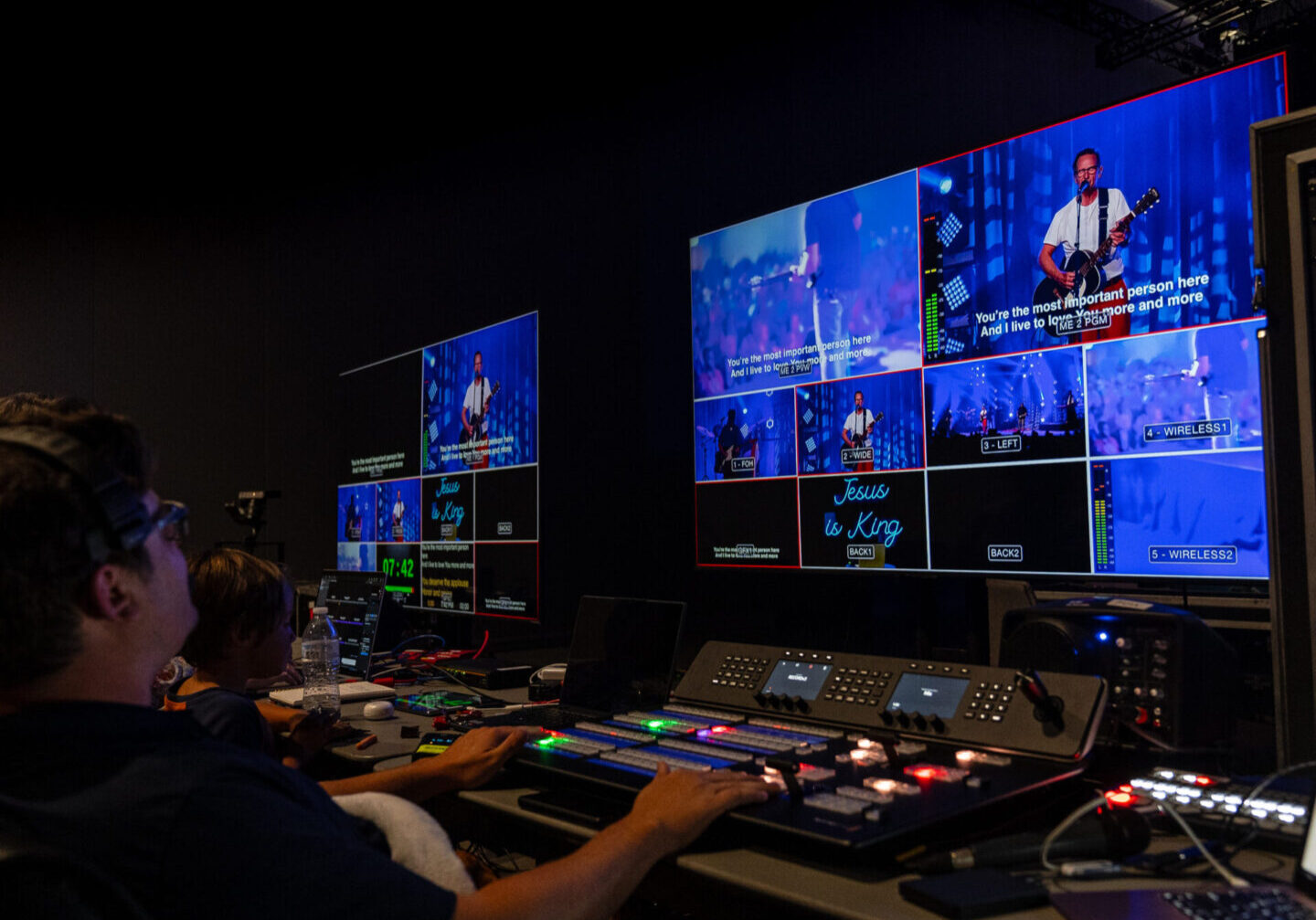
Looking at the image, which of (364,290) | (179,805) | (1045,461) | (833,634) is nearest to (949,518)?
(1045,461)

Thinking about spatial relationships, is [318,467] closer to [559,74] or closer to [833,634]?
[559,74]

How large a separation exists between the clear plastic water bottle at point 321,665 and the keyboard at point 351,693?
0.02 meters

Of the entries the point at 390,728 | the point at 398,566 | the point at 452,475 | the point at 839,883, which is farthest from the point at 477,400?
the point at 839,883

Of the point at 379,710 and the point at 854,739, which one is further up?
the point at 854,739

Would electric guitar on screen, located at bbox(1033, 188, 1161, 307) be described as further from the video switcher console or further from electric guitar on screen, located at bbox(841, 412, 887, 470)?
the video switcher console

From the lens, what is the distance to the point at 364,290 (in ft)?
16.5

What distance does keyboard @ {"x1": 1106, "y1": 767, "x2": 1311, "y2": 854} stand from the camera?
1.06 metres

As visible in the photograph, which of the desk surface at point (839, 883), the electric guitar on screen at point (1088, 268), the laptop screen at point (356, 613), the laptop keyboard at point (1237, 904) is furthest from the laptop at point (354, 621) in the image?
the laptop keyboard at point (1237, 904)

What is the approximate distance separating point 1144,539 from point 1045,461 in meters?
0.30

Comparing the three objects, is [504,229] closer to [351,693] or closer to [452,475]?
[452,475]

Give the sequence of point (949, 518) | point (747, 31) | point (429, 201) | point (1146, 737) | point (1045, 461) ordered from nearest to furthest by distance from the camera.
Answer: point (1146, 737)
point (1045, 461)
point (949, 518)
point (747, 31)
point (429, 201)

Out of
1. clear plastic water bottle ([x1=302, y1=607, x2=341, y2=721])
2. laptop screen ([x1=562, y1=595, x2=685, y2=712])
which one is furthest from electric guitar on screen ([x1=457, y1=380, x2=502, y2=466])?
laptop screen ([x1=562, y1=595, x2=685, y2=712])

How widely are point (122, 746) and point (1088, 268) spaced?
7.38ft

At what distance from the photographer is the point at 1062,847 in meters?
1.05
